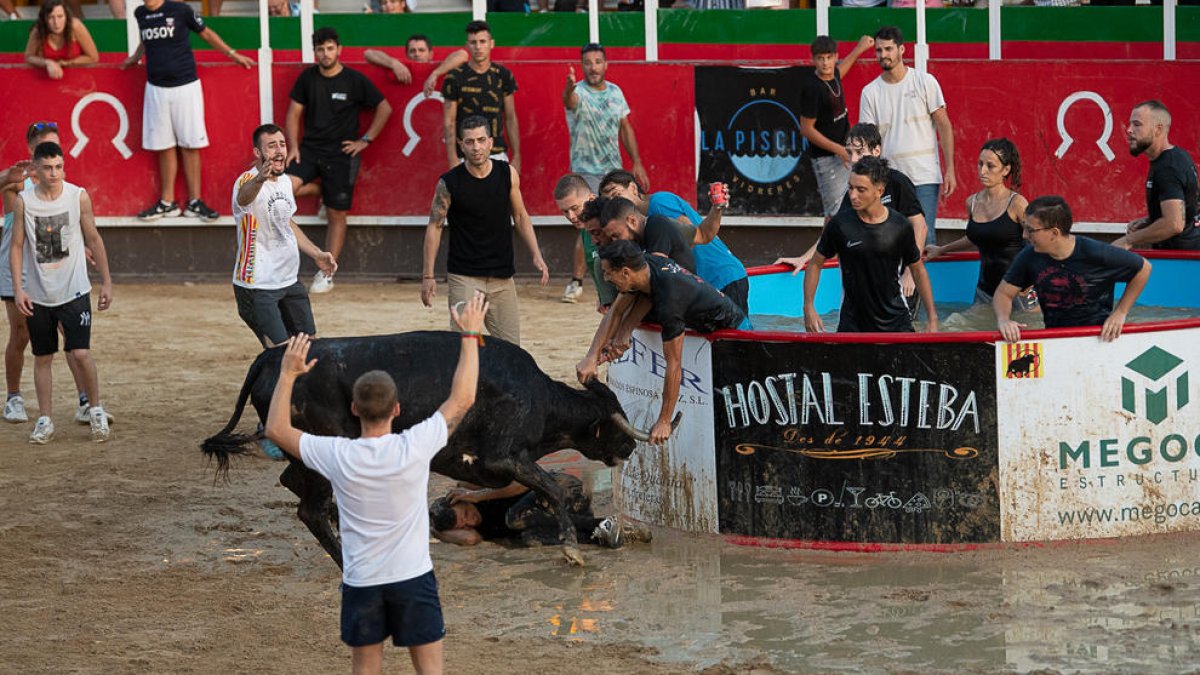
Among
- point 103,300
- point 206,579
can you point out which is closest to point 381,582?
point 206,579

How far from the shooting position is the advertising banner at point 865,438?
8898 mm

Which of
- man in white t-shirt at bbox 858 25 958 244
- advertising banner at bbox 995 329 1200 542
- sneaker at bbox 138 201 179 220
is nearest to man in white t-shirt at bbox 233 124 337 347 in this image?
advertising banner at bbox 995 329 1200 542

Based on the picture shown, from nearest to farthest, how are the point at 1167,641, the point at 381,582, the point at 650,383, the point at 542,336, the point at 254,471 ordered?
the point at 381,582, the point at 1167,641, the point at 650,383, the point at 254,471, the point at 542,336

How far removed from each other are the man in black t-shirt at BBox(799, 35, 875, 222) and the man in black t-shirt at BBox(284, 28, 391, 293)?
15.1 ft

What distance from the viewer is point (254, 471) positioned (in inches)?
450

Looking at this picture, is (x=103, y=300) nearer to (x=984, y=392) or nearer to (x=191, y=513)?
(x=191, y=513)

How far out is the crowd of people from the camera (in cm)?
642

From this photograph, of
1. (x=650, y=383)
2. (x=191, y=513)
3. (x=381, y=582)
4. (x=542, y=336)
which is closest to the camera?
(x=381, y=582)

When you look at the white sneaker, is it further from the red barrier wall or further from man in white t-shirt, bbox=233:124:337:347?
man in white t-shirt, bbox=233:124:337:347

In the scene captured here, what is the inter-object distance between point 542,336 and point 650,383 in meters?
5.62

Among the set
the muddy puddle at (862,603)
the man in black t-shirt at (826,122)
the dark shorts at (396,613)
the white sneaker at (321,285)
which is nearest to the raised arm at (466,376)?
the dark shorts at (396,613)

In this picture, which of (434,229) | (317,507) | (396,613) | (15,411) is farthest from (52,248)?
(396,613)

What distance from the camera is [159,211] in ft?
60.1

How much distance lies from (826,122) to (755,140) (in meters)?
1.55
